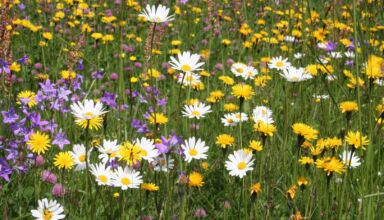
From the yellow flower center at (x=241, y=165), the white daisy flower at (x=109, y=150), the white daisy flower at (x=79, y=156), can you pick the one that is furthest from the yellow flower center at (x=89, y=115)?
the yellow flower center at (x=241, y=165)

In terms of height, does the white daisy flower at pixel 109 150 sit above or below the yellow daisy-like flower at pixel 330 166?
above

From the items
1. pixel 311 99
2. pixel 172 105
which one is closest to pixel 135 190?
pixel 172 105

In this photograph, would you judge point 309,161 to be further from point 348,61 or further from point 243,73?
point 348,61

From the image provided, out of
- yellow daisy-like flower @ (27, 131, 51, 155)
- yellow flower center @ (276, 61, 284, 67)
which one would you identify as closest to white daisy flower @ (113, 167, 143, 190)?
yellow daisy-like flower @ (27, 131, 51, 155)

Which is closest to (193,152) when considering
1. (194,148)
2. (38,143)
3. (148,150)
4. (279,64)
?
(194,148)

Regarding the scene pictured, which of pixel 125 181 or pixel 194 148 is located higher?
pixel 194 148

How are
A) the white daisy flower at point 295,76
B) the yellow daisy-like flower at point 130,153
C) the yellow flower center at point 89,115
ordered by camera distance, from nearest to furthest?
the yellow flower center at point 89,115
the yellow daisy-like flower at point 130,153
the white daisy flower at point 295,76

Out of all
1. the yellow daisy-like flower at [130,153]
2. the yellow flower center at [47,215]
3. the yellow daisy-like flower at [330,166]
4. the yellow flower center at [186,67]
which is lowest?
the yellow flower center at [47,215]

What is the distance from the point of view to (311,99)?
294 cm

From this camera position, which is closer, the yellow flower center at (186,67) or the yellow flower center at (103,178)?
the yellow flower center at (103,178)

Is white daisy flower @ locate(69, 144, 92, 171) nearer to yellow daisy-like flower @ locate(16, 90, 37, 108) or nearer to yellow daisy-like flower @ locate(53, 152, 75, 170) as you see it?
yellow daisy-like flower @ locate(53, 152, 75, 170)

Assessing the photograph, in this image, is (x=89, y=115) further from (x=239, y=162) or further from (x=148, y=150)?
(x=239, y=162)

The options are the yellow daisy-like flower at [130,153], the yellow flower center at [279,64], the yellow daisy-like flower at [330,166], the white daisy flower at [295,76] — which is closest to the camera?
the yellow daisy-like flower at [130,153]

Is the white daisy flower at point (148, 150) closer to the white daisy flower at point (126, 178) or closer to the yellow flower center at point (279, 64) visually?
the white daisy flower at point (126, 178)
